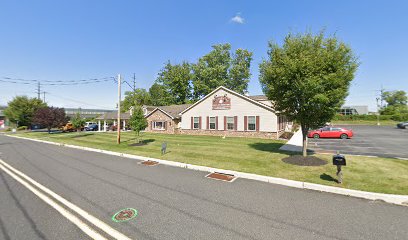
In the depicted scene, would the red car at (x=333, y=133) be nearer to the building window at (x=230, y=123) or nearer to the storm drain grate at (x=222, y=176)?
the building window at (x=230, y=123)

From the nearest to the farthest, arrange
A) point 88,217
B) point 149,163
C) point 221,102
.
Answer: point 88,217, point 149,163, point 221,102

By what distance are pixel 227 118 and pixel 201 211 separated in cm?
2050

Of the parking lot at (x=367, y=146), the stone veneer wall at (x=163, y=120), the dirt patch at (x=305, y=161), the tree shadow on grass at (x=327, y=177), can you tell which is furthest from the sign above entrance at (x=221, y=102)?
the tree shadow on grass at (x=327, y=177)

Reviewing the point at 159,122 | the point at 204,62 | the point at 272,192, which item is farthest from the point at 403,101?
the point at 272,192

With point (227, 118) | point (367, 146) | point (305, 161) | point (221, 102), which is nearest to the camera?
point (305, 161)

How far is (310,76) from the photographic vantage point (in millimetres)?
9539

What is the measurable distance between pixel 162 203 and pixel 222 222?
6.96 ft

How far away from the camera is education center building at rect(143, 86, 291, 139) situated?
23.0 metres

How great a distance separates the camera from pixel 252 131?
23.7 m

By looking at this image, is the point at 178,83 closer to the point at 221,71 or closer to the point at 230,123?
the point at 221,71

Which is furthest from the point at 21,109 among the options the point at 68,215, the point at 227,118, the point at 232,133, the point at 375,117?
the point at 375,117

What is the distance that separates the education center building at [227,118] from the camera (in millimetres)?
22953

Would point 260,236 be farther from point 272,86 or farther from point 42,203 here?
point 272,86

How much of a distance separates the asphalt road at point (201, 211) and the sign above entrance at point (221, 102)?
17682 mm
